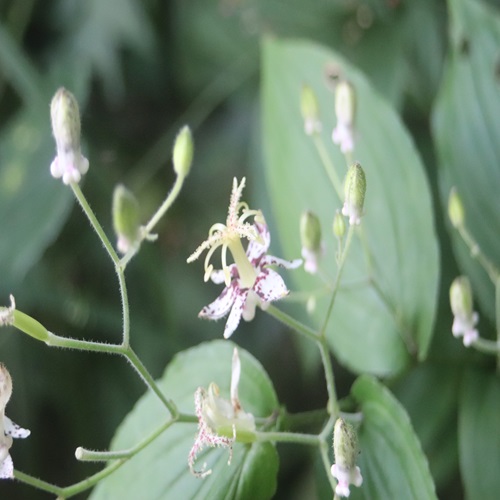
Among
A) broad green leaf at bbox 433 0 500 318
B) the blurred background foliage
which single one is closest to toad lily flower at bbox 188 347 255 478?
broad green leaf at bbox 433 0 500 318

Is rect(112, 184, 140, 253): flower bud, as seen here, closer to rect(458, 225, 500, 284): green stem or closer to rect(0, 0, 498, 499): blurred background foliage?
rect(458, 225, 500, 284): green stem

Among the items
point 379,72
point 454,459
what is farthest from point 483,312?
point 379,72

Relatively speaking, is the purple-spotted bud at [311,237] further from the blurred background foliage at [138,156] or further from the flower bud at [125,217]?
the blurred background foliage at [138,156]

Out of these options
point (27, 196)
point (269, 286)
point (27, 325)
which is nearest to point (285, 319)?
point (269, 286)

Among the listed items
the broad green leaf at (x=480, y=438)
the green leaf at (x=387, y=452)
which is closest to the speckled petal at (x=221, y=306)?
the green leaf at (x=387, y=452)

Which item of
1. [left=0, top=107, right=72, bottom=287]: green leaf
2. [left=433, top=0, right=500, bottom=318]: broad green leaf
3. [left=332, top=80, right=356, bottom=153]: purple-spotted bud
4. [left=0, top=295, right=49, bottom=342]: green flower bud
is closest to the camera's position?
[left=0, top=295, right=49, bottom=342]: green flower bud

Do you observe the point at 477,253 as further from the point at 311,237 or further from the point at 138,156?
the point at 138,156

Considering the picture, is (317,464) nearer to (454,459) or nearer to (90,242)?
(454,459)
